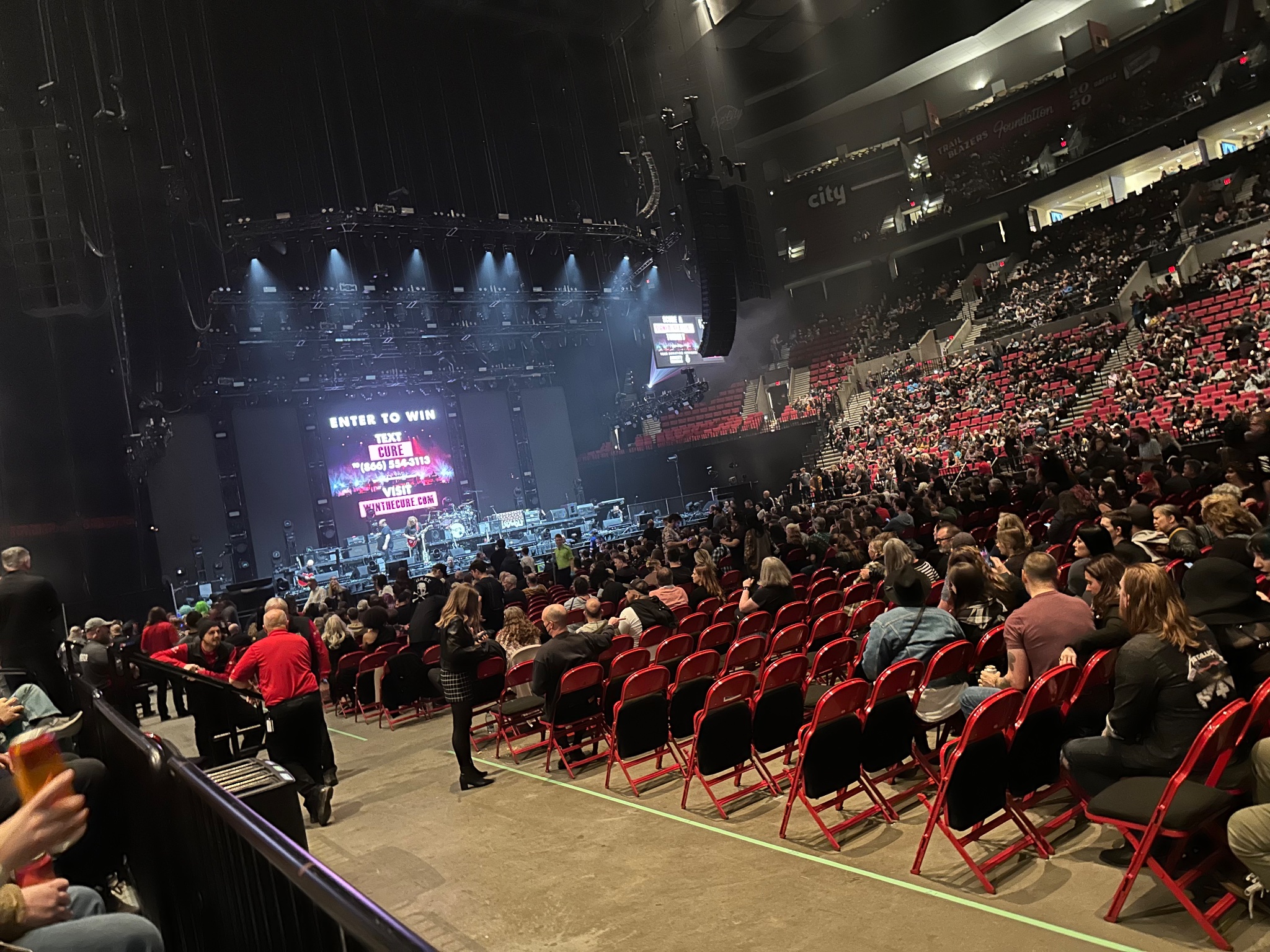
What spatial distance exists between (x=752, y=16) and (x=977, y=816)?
3666 centimetres

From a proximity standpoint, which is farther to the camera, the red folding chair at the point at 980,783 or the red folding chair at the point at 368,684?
the red folding chair at the point at 368,684

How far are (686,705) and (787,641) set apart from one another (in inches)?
46.3

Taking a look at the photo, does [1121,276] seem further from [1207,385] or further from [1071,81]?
[1071,81]

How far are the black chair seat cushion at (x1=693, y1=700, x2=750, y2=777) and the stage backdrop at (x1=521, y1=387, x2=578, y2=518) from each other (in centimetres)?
2517

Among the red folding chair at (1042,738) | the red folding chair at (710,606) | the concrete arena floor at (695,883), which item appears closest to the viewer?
the concrete arena floor at (695,883)

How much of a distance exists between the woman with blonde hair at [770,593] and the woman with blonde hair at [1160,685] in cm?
404

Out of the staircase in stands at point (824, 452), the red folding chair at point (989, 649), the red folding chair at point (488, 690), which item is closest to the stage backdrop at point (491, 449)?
the staircase in stands at point (824, 452)

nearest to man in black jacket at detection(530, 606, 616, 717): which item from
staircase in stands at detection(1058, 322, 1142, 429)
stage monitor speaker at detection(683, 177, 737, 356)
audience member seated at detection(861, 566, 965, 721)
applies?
audience member seated at detection(861, 566, 965, 721)

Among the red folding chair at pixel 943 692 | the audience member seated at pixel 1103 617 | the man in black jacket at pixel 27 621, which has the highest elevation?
the man in black jacket at pixel 27 621

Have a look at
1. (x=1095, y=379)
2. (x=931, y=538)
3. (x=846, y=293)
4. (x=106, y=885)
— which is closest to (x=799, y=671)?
(x=106, y=885)

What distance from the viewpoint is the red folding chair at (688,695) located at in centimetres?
545

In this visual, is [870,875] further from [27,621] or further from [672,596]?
[27,621]

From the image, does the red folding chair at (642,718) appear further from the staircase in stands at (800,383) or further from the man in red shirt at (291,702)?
the staircase in stands at (800,383)

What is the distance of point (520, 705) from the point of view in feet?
21.9
